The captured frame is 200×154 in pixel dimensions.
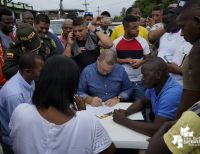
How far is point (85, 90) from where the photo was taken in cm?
391

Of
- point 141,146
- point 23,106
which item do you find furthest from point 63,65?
point 141,146

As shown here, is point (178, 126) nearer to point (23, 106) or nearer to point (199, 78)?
point (199, 78)

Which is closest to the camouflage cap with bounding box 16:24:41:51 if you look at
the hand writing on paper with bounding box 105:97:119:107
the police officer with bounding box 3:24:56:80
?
the police officer with bounding box 3:24:56:80

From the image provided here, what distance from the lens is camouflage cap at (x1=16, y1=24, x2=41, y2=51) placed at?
3.18m

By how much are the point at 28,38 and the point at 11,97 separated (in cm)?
94

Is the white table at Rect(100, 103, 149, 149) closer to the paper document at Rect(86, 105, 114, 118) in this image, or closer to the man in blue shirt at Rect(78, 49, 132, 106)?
the paper document at Rect(86, 105, 114, 118)

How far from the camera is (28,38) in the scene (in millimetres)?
3193

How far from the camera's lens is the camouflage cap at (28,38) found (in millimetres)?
3184

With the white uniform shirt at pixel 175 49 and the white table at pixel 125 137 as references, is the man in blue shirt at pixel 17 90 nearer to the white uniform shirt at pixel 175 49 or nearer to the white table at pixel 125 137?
the white table at pixel 125 137

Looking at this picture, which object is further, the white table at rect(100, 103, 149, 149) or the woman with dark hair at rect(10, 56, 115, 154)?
the white table at rect(100, 103, 149, 149)

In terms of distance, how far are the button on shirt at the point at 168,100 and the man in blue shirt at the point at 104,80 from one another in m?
0.97

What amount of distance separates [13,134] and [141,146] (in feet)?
3.50

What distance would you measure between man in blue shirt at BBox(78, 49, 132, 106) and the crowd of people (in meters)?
0.01

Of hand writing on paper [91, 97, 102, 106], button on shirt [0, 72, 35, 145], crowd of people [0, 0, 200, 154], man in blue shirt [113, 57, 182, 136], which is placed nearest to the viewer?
crowd of people [0, 0, 200, 154]
